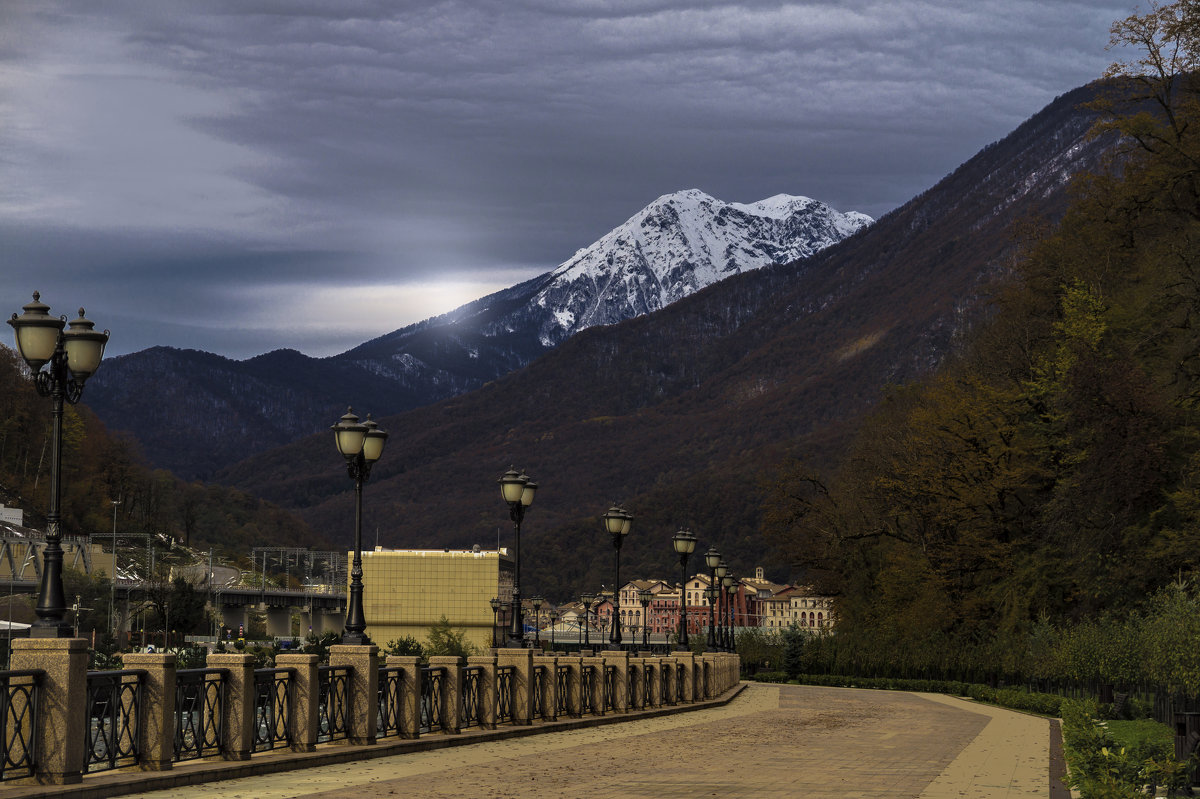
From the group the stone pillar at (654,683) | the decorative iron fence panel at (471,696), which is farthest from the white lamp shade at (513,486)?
the decorative iron fence panel at (471,696)

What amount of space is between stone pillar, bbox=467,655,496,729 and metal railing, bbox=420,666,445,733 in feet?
4.53

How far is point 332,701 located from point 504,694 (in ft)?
21.4

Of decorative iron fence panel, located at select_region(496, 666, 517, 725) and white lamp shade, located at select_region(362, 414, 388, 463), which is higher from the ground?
white lamp shade, located at select_region(362, 414, 388, 463)

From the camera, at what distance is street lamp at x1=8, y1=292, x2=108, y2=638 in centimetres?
1500

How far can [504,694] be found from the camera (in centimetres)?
2625

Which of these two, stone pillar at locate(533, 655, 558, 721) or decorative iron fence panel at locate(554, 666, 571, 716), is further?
decorative iron fence panel at locate(554, 666, 571, 716)

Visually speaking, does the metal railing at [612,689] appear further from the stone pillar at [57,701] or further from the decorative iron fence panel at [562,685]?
the stone pillar at [57,701]

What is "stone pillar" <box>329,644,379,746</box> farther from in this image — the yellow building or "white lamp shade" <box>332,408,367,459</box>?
the yellow building

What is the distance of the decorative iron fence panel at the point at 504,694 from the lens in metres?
26.1

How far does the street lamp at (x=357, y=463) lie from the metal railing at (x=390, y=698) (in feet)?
2.53

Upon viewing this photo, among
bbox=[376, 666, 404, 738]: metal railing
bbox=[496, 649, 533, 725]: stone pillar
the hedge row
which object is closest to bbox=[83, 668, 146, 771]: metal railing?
bbox=[376, 666, 404, 738]: metal railing

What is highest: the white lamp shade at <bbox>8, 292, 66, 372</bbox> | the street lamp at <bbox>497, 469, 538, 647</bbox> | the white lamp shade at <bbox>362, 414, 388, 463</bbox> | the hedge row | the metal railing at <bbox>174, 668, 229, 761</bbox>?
the white lamp shade at <bbox>8, 292, 66, 372</bbox>

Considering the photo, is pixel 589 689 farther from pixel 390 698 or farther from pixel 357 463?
pixel 390 698

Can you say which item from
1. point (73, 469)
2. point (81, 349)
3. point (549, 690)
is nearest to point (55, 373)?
point (81, 349)
